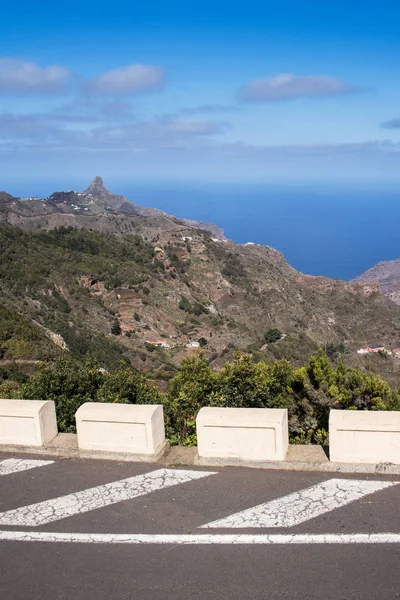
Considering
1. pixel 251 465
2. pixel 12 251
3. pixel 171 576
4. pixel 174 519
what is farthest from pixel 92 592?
pixel 12 251

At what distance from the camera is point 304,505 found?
191 inches

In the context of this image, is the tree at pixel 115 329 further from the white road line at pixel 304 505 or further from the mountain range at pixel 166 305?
the white road line at pixel 304 505

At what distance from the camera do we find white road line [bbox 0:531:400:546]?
4.29 meters

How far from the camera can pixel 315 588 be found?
375 cm

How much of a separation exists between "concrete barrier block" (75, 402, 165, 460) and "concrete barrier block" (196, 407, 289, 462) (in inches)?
20.2

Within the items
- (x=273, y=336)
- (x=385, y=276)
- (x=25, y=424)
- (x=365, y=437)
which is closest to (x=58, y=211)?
(x=273, y=336)

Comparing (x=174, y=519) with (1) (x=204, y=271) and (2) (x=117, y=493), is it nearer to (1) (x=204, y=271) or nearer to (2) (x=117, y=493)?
(2) (x=117, y=493)

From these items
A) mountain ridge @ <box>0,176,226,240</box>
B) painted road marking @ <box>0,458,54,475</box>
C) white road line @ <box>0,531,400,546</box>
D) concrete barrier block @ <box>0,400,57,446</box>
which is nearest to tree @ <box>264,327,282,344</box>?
mountain ridge @ <box>0,176,226,240</box>

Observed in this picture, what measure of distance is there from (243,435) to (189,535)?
139cm

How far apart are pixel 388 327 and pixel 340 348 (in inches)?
625

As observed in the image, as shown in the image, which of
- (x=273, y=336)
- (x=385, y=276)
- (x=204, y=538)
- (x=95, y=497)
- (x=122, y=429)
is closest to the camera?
(x=204, y=538)

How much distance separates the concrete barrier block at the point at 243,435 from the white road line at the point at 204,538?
1.27 meters

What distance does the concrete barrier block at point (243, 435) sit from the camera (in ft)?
18.3

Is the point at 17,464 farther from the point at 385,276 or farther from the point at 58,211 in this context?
the point at 385,276
